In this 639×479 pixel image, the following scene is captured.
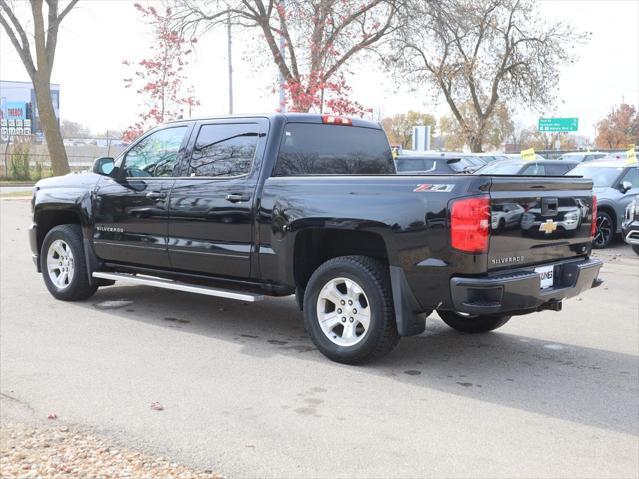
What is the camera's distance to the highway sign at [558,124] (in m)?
67.4

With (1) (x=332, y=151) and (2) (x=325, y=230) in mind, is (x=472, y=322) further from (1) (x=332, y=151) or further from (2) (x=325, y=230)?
(1) (x=332, y=151)

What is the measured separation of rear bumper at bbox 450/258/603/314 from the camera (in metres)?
5.04

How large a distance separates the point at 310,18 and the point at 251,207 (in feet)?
52.7

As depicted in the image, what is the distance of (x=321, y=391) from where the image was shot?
16.8 feet

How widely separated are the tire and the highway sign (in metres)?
55.1

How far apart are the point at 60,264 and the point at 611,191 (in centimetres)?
1064

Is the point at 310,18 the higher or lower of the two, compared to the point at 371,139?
higher

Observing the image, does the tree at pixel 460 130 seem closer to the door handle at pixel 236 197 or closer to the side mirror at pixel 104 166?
the side mirror at pixel 104 166

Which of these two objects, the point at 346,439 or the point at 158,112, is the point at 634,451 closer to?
Answer: the point at 346,439

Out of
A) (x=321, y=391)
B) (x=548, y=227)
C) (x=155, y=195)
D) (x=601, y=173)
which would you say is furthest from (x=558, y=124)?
(x=321, y=391)

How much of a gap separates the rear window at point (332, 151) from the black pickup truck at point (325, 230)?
14 millimetres

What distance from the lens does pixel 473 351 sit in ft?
20.6

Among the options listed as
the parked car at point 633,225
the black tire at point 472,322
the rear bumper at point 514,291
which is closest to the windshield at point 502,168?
the parked car at point 633,225

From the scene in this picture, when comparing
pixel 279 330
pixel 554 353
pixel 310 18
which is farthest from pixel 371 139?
pixel 310 18
